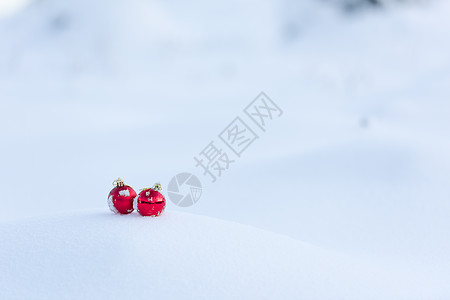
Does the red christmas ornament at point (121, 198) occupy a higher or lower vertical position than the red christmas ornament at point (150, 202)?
lower

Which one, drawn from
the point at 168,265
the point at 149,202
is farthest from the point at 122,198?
the point at 168,265

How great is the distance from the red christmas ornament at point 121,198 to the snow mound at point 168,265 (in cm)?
6

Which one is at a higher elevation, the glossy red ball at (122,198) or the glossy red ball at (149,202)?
the glossy red ball at (149,202)

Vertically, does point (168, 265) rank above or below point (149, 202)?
below

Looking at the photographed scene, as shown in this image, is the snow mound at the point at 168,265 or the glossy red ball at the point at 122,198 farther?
the glossy red ball at the point at 122,198

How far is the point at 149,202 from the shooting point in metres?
2.58

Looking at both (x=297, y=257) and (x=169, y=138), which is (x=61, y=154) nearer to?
(x=169, y=138)

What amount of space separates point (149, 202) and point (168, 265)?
0.34 m

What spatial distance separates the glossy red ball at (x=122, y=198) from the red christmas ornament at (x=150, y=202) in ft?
0.12

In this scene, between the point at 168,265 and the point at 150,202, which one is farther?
the point at 150,202

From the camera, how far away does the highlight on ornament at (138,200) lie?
8.45 feet

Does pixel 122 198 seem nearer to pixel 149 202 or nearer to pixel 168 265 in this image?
pixel 149 202

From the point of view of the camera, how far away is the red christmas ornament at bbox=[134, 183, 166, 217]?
257cm

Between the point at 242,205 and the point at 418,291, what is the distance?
183 centimetres
